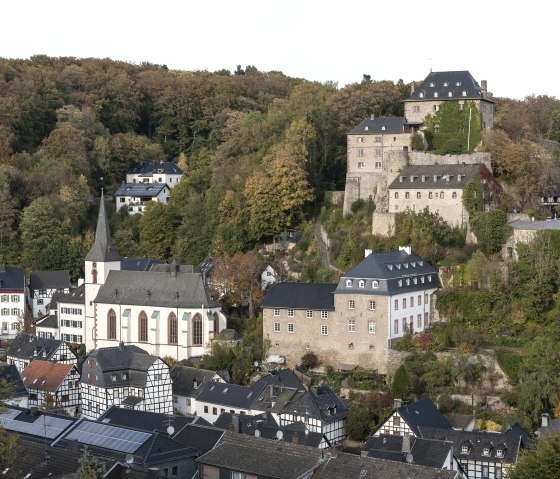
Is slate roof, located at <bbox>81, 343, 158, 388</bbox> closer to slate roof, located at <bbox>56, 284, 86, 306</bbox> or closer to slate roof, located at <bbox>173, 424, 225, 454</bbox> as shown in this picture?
slate roof, located at <bbox>173, 424, 225, 454</bbox>


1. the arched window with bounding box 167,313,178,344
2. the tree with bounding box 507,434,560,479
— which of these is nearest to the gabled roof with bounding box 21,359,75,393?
the arched window with bounding box 167,313,178,344

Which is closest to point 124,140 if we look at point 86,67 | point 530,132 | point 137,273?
point 86,67

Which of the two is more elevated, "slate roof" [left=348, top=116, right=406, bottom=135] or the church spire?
"slate roof" [left=348, top=116, right=406, bottom=135]

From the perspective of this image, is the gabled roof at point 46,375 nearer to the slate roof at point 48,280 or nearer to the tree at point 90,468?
the slate roof at point 48,280

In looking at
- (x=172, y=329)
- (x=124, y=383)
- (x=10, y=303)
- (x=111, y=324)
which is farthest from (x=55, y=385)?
(x=10, y=303)

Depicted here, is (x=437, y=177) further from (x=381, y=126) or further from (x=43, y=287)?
(x=43, y=287)

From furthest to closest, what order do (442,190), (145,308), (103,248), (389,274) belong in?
(103,248), (145,308), (442,190), (389,274)
